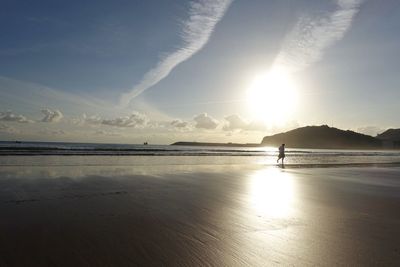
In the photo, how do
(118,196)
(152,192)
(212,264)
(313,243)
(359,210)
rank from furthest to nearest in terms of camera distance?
(152,192)
(118,196)
(359,210)
(313,243)
(212,264)

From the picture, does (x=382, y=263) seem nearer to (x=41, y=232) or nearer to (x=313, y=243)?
(x=313, y=243)

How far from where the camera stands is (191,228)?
23.7ft

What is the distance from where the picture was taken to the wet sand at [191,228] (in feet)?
17.3

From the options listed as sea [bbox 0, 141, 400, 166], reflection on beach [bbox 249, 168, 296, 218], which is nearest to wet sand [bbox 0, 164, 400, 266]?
reflection on beach [bbox 249, 168, 296, 218]

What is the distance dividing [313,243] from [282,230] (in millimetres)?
1035

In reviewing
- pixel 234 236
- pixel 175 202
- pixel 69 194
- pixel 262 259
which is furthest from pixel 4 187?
pixel 262 259

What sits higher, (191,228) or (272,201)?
(272,201)

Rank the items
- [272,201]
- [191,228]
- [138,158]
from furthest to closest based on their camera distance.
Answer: [138,158]
[272,201]
[191,228]

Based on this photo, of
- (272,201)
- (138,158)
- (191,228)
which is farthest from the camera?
(138,158)

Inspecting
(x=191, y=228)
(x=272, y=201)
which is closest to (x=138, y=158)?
(x=272, y=201)

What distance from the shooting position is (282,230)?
7.21m

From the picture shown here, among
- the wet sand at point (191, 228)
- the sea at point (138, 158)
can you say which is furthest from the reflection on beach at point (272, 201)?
the sea at point (138, 158)

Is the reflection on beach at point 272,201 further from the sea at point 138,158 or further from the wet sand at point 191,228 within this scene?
the sea at point 138,158

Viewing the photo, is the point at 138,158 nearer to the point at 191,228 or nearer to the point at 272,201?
the point at 272,201
